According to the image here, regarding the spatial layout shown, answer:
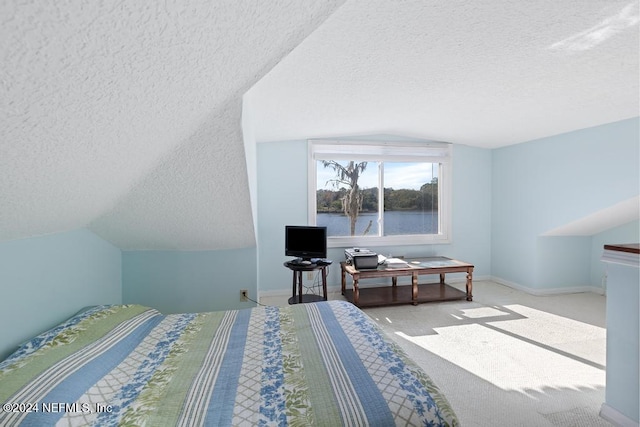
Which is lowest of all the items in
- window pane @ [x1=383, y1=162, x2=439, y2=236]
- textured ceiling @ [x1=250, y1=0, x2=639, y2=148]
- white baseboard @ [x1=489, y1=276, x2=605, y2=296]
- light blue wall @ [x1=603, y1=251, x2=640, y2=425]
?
white baseboard @ [x1=489, y1=276, x2=605, y2=296]

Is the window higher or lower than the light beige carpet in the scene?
higher

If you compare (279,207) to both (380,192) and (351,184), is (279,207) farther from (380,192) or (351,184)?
(380,192)

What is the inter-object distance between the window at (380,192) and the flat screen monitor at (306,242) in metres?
0.64

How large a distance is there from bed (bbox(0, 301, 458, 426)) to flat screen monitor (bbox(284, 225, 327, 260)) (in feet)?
4.71

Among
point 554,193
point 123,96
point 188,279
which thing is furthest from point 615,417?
point 188,279

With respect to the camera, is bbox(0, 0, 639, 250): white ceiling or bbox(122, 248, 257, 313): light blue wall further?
bbox(122, 248, 257, 313): light blue wall

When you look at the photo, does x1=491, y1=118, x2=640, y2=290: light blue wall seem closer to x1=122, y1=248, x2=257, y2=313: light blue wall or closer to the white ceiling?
the white ceiling

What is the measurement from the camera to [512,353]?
233 cm

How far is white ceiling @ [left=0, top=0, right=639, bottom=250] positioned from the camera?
2.35 feet

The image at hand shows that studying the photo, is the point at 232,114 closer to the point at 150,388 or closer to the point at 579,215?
the point at 150,388

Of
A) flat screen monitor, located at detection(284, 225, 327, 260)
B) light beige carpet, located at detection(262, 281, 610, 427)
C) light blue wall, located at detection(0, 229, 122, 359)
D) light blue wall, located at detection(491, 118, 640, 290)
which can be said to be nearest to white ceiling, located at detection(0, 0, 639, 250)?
light blue wall, located at detection(0, 229, 122, 359)

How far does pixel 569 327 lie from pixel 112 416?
359 cm

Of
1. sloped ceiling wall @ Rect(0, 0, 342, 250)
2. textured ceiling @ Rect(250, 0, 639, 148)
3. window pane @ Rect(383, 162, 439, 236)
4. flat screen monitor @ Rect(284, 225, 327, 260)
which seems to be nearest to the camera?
sloped ceiling wall @ Rect(0, 0, 342, 250)

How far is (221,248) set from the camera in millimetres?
2705
